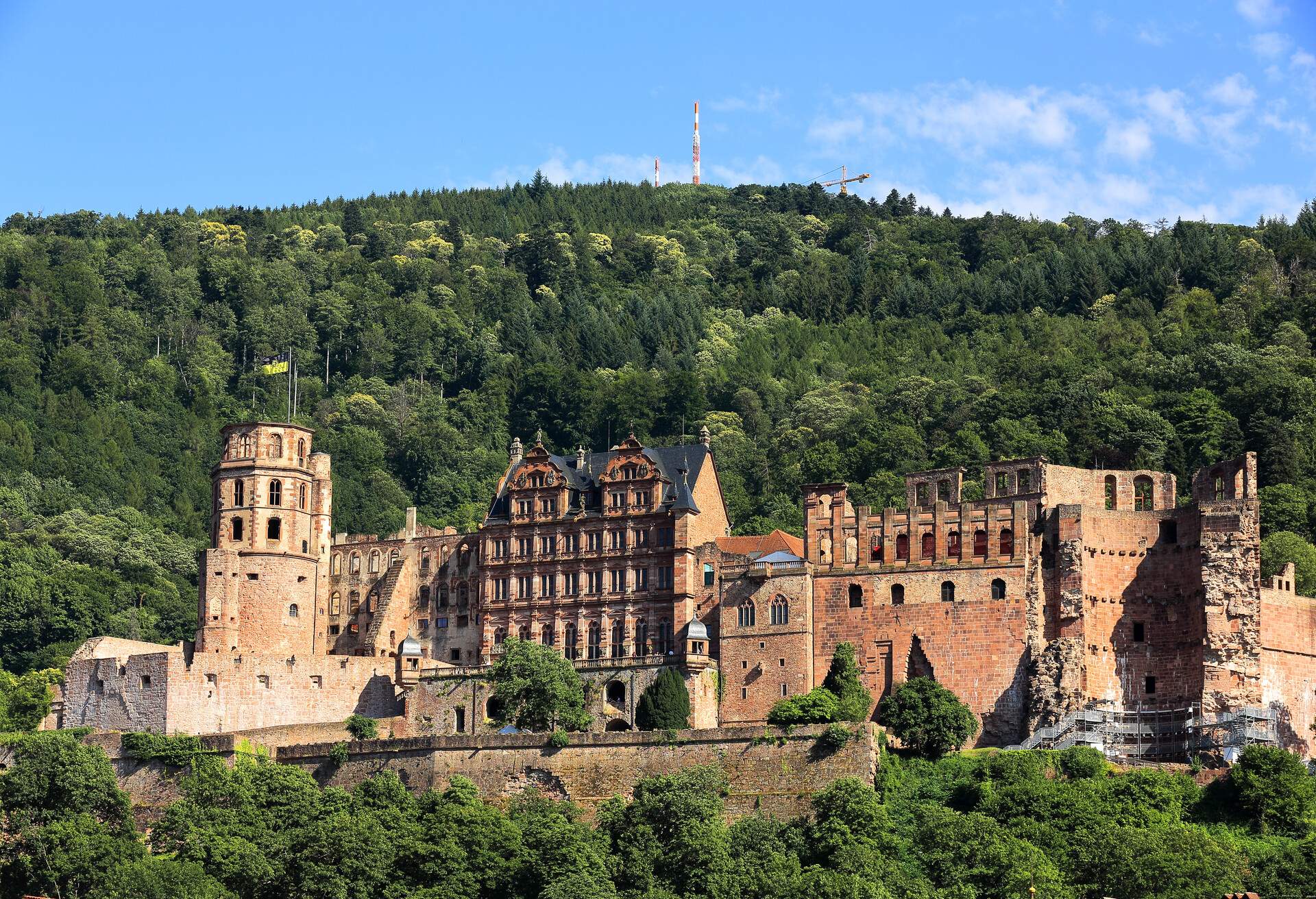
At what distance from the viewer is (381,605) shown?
339 ft

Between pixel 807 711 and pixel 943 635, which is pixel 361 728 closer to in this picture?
pixel 807 711

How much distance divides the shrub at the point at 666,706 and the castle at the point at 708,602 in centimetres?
98

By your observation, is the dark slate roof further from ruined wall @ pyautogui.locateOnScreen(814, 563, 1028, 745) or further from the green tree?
the green tree

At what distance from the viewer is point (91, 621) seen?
424 feet

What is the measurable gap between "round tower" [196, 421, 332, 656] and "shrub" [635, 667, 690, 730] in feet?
57.3

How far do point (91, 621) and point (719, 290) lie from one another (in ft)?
239

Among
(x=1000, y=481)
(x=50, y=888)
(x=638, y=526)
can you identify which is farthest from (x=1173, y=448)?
(x=50, y=888)

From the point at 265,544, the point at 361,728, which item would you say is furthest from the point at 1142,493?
the point at 265,544

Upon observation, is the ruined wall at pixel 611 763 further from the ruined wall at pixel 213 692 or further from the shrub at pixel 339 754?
the ruined wall at pixel 213 692

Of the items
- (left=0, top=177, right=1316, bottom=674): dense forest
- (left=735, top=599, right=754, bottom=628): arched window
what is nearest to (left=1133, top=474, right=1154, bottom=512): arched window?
(left=0, top=177, right=1316, bottom=674): dense forest

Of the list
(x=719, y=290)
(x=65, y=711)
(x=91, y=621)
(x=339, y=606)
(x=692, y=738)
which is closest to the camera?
(x=692, y=738)

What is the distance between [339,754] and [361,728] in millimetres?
2999

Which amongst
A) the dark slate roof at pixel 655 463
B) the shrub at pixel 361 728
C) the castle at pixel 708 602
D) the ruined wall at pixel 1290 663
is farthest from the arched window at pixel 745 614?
the ruined wall at pixel 1290 663

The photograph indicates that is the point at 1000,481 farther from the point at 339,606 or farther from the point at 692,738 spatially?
the point at 339,606
